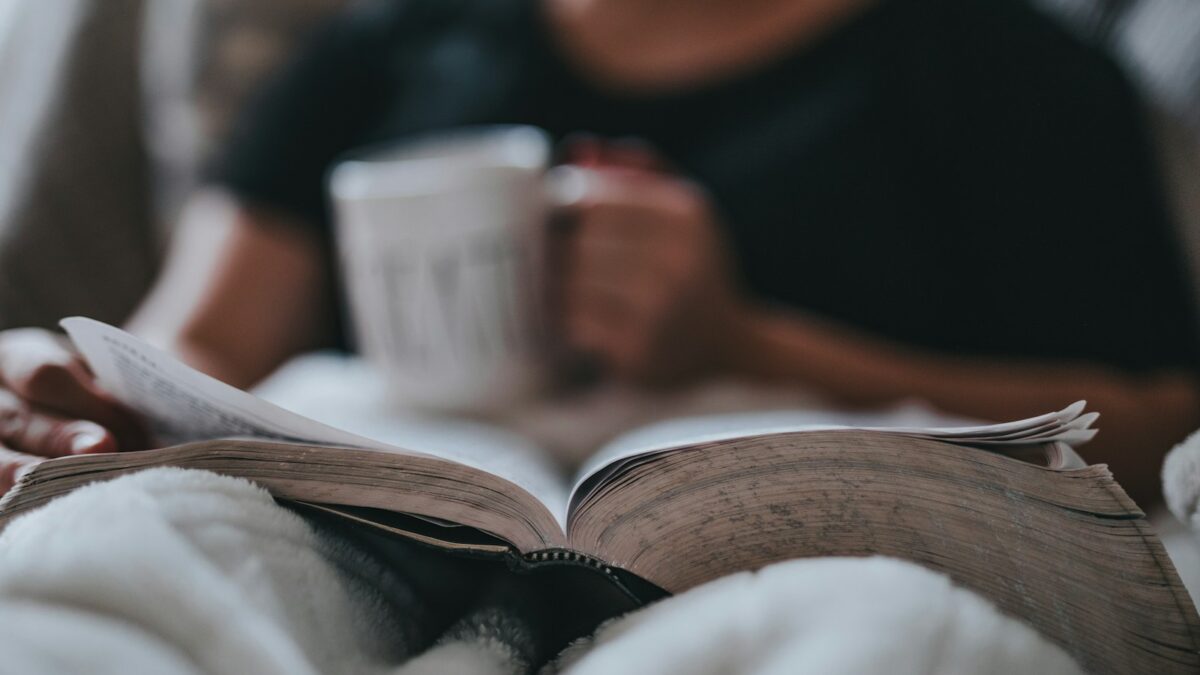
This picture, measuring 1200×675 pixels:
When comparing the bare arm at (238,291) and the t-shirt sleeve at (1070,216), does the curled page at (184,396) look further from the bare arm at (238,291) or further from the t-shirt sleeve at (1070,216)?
the t-shirt sleeve at (1070,216)

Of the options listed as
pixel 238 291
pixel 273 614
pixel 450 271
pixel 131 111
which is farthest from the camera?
pixel 131 111

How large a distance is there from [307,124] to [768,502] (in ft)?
2.71

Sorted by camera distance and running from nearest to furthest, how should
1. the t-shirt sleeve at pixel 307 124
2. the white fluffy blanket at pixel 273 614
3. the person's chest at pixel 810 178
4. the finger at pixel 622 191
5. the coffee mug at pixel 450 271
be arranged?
the white fluffy blanket at pixel 273 614, the coffee mug at pixel 450 271, the finger at pixel 622 191, the person's chest at pixel 810 178, the t-shirt sleeve at pixel 307 124

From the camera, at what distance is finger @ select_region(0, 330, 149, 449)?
34 centimetres

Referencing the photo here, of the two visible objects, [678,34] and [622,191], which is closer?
[622,191]

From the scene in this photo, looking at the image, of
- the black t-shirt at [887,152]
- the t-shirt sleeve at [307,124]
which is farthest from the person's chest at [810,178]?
the t-shirt sleeve at [307,124]

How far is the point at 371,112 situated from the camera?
3.28 feet

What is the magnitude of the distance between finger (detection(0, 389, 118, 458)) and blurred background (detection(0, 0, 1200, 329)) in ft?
1.49

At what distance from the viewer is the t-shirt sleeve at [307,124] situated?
917mm

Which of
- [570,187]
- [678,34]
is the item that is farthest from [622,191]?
[678,34]

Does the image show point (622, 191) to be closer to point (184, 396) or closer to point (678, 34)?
point (678, 34)

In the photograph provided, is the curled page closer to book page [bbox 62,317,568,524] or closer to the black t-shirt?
book page [bbox 62,317,568,524]

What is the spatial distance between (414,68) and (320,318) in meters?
0.33

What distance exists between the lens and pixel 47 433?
12.9 inches
